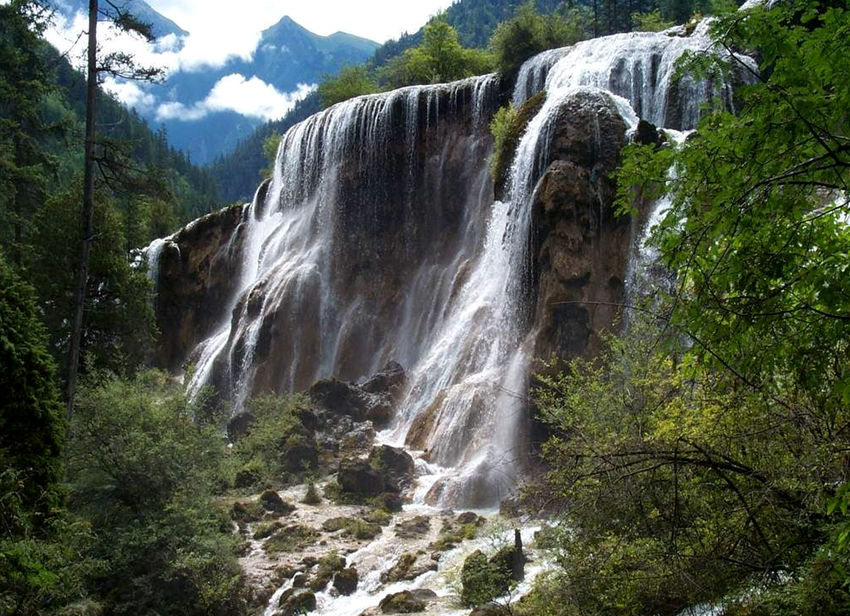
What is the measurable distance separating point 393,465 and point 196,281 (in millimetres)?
23942

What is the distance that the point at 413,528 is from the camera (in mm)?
14344

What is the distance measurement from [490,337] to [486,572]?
37.0 feet

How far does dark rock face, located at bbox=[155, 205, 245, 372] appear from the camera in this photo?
3675 centimetres

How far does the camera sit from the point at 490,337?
68.1 ft

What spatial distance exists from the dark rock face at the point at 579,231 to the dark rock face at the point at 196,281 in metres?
22.9

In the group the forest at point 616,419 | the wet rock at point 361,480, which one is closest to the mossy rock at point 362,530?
the forest at point 616,419

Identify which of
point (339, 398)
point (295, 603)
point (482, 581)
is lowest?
point (295, 603)

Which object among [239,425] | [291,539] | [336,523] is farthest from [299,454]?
[291,539]

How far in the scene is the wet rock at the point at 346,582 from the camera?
39.2ft

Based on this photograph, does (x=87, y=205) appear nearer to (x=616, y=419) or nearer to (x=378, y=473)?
(x=378, y=473)

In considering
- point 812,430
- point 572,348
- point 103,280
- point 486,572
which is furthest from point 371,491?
point 812,430

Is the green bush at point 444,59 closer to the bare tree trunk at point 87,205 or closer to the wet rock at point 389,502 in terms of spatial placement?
the bare tree trunk at point 87,205

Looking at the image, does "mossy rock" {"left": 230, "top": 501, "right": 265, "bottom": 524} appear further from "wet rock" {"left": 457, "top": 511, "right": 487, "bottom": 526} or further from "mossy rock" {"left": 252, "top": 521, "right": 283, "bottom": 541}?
"wet rock" {"left": 457, "top": 511, "right": 487, "bottom": 526}

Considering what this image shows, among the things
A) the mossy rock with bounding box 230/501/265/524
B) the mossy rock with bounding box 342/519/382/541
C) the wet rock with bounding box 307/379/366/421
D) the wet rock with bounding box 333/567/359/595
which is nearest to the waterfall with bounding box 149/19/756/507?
the wet rock with bounding box 307/379/366/421
